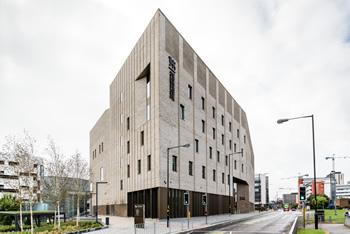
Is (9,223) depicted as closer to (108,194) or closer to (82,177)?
(82,177)

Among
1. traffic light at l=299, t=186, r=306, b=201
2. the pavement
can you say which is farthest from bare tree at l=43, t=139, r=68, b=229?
traffic light at l=299, t=186, r=306, b=201

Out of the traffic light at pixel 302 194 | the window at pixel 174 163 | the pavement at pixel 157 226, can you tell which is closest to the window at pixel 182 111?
the window at pixel 174 163

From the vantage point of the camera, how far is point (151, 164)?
4706 centimetres

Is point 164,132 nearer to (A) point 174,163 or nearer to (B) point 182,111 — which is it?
(A) point 174,163

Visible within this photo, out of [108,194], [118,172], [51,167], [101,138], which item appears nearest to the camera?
[51,167]

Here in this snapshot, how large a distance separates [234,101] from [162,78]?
127 feet

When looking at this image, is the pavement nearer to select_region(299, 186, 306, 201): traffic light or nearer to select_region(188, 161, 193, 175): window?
select_region(299, 186, 306, 201): traffic light

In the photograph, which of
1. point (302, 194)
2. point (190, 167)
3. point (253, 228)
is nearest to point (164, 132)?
point (190, 167)

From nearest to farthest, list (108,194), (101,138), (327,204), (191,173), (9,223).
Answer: (9,223) < (191,173) < (108,194) < (101,138) < (327,204)

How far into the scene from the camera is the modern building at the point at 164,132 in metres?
46.9

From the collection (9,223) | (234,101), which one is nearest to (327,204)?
(234,101)

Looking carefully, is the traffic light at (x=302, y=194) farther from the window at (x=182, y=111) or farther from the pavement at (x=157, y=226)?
the window at (x=182, y=111)

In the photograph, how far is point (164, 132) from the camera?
153 ft

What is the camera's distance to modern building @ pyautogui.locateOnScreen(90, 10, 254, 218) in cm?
4694
